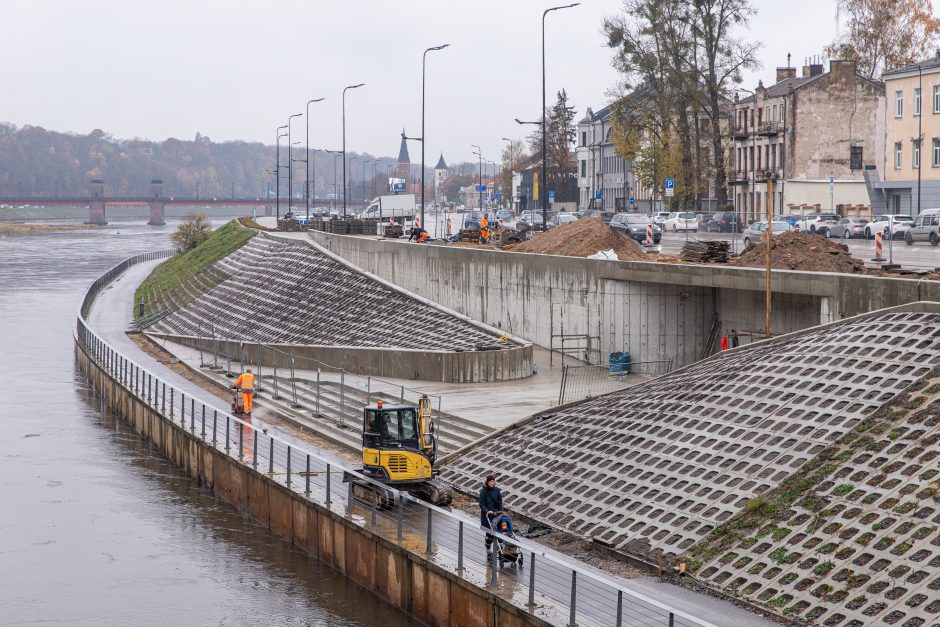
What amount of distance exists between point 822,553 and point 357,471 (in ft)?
31.3

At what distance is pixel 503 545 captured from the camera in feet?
63.4

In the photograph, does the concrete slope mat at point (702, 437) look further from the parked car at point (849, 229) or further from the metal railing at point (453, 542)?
the parked car at point (849, 229)

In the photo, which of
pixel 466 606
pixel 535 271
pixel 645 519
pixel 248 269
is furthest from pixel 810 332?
pixel 248 269

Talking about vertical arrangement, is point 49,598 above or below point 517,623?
below

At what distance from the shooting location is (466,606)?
18.9 metres

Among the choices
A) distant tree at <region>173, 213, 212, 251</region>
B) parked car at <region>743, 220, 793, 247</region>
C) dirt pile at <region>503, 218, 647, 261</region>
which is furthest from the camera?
distant tree at <region>173, 213, 212, 251</region>

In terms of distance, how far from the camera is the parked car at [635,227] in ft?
183

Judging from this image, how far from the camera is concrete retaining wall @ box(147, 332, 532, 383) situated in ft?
123

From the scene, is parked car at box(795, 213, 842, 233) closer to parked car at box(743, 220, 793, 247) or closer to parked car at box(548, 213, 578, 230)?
parked car at box(743, 220, 793, 247)

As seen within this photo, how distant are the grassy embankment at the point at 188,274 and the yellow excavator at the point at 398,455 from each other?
46509 millimetres

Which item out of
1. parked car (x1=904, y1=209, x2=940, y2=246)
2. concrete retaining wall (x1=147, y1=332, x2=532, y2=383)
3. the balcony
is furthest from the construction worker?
the balcony

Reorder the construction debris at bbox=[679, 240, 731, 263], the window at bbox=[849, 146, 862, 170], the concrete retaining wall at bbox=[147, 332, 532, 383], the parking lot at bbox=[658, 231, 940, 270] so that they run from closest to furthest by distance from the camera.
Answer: the parking lot at bbox=[658, 231, 940, 270]
the construction debris at bbox=[679, 240, 731, 263]
the concrete retaining wall at bbox=[147, 332, 532, 383]
the window at bbox=[849, 146, 862, 170]

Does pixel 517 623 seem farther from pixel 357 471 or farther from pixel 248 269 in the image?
pixel 248 269

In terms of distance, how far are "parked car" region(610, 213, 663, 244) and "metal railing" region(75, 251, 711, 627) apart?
26.4 metres
